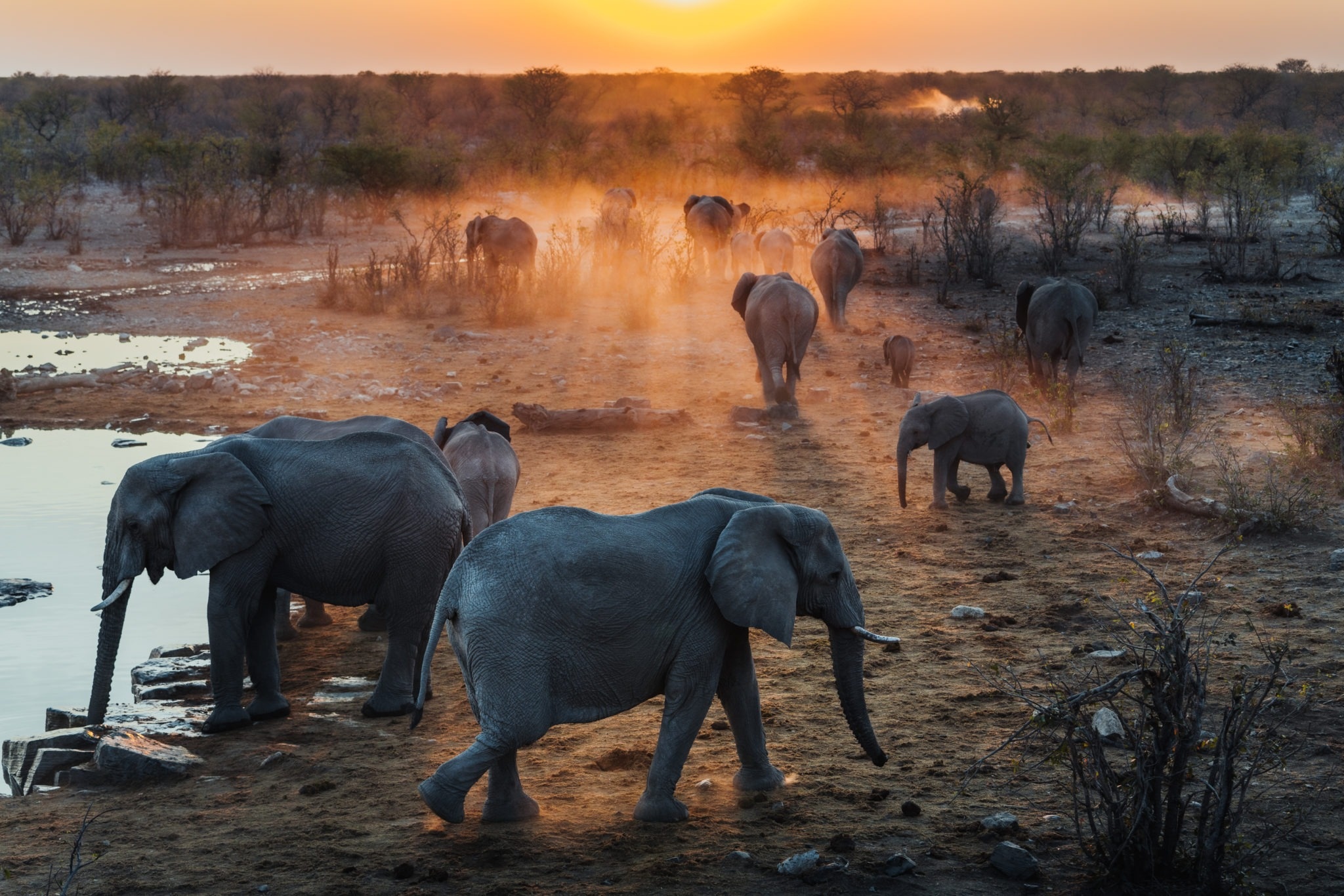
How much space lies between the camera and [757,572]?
437 cm

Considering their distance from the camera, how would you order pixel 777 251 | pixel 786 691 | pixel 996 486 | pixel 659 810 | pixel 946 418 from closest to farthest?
pixel 659 810
pixel 786 691
pixel 946 418
pixel 996 486
pixel 777 251

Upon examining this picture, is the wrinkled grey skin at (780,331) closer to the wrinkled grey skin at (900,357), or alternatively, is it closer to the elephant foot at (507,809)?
the wrinkled grey skin at (900,357)

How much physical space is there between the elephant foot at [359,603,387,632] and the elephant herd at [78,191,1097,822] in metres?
0.02

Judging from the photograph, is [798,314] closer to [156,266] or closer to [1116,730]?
[1116,730]

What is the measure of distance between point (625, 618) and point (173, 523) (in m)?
2.45

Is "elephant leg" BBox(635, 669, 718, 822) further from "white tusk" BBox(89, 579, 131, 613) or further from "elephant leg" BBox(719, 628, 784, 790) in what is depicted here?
"white tusk" BBox(89, 579, 131, 613)

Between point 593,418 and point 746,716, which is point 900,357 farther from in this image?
point 746,716

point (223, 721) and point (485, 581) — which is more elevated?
point (485, 581)

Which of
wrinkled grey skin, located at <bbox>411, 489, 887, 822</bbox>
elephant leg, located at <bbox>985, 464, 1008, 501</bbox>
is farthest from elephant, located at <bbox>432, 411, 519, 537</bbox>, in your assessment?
elephant leg, located at <bbox>985, 464, 1008, 501</bbox>

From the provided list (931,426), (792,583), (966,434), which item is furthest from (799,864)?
(966,434)


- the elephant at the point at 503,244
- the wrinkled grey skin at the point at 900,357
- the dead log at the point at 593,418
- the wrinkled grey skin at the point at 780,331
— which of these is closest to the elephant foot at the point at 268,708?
the dead log at the point at 593,418

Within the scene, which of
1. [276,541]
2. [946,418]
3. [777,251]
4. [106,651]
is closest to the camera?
[106,651]

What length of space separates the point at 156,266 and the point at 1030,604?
20.6 m

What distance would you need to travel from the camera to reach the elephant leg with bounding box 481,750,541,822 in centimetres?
445
